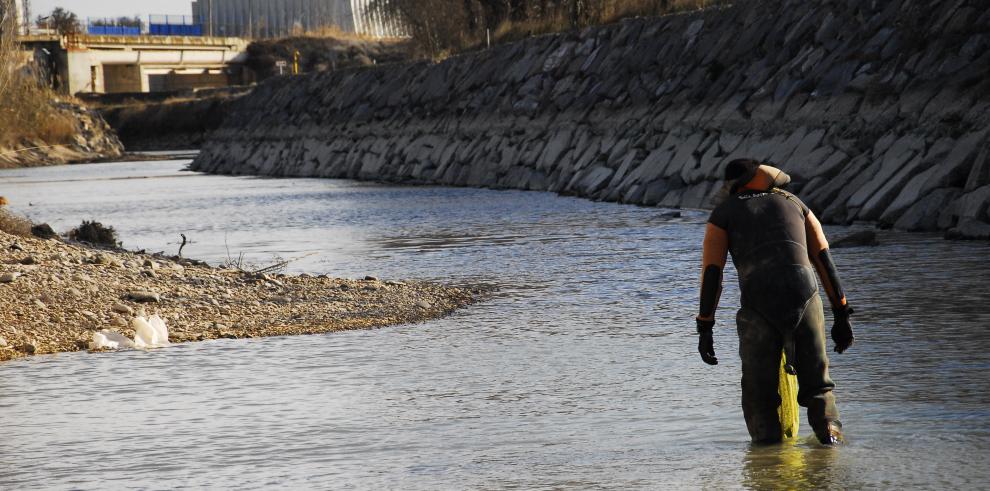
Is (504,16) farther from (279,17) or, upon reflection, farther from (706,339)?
(279,17)

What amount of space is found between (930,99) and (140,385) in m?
15.5

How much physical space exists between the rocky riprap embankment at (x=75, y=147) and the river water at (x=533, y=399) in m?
63.8

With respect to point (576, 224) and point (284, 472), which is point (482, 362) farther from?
point (576, 224)

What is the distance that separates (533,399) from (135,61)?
107 metres

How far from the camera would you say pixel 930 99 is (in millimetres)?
22891

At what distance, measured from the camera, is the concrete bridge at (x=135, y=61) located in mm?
107125

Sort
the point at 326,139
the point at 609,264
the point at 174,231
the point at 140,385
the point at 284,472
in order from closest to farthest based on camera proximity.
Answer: the point at 284,472 < the point at 140,385 < the point at 609,264 < the point at 174,231 < the point at 326,139

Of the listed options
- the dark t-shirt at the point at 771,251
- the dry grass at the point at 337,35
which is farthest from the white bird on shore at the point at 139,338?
the dry grass at the point at 337,35

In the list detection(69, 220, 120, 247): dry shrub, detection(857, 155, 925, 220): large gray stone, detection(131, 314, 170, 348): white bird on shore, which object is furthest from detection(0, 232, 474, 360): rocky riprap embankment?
detection(857, 155, 925, 220): large gray stone

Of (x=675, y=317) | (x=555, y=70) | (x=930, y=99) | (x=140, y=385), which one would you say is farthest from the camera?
(x=555, y=70)

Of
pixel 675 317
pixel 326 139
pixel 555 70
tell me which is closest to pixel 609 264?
pixel 675 317

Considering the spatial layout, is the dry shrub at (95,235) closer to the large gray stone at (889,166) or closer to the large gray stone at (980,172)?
the large gray stone at (889,166)

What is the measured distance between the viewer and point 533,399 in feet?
32.1

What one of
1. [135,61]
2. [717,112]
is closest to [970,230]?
[717,112]
